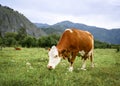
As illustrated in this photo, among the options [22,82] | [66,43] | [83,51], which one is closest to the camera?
[22,82]

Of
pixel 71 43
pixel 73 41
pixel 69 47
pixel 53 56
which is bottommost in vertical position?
pixel 53 56

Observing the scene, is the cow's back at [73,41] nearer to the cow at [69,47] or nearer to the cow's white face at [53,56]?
the cow at [69,47]

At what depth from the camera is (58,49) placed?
44.8 ft

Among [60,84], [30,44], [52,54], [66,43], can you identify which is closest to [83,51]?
[66,43]

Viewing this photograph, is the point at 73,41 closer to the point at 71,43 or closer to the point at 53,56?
the point at 71,43

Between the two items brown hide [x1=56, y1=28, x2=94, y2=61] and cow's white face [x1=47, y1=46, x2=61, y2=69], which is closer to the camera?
cow's white face [x1=47, y1=46, x2=61, y2=69]

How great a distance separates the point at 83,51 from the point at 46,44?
314ft

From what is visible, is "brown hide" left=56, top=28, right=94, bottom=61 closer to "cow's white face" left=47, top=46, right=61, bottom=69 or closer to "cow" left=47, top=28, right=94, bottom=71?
"cow" left=47, top=28, right=94, bottom=71

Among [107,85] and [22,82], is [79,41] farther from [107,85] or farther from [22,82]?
[22,82]

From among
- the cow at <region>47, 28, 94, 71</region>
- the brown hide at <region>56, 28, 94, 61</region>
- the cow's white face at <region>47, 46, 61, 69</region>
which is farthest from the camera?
the brown hide at <region>56, 28, 94, 61</region>

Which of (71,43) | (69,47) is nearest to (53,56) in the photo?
(69,47)

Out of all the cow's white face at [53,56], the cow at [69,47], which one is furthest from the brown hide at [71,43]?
the cow's white face at [53,56]

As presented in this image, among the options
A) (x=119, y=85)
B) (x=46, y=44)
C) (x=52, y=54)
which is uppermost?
(x=52, y=54)

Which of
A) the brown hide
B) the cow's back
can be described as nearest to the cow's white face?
the brown hide
